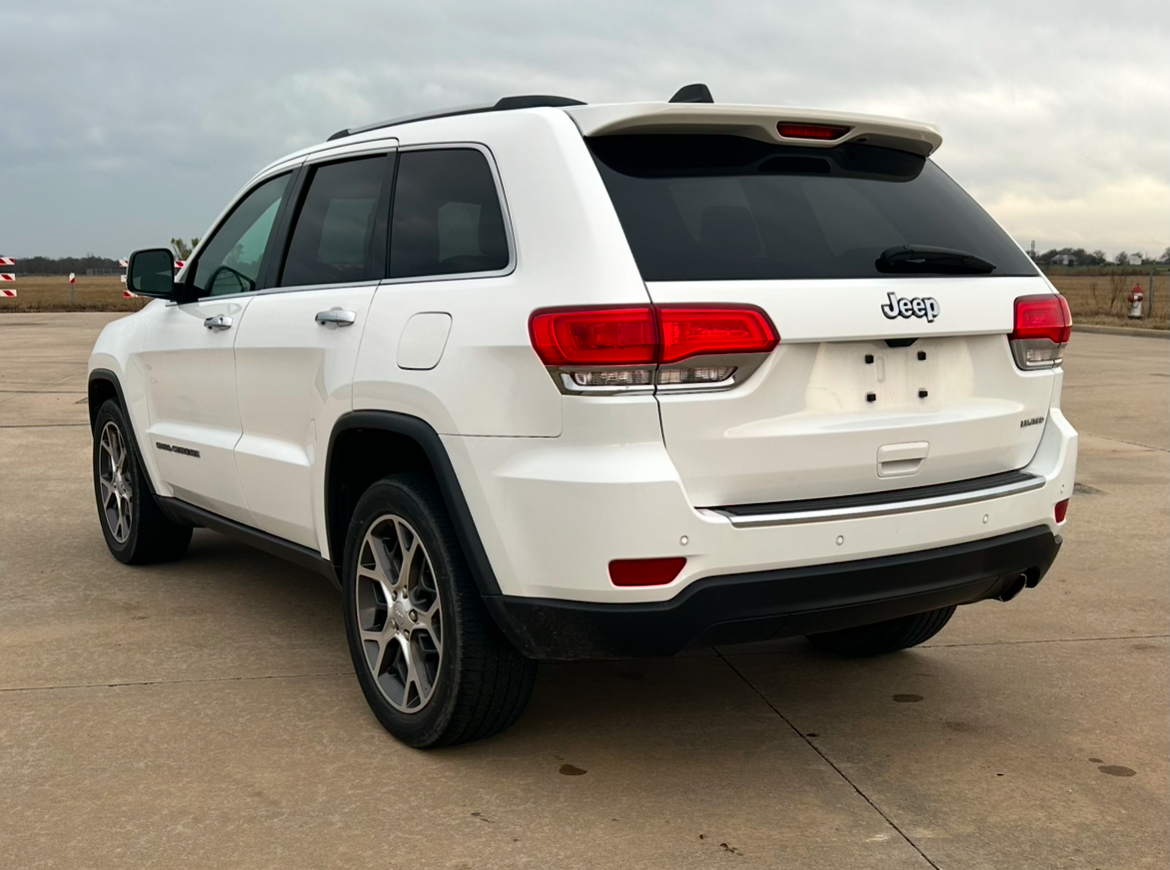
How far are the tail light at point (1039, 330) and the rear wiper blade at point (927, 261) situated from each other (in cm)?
18

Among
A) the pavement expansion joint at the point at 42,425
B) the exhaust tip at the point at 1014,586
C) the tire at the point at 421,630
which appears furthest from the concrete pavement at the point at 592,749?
the pavement expansion joint at the point at 42,425

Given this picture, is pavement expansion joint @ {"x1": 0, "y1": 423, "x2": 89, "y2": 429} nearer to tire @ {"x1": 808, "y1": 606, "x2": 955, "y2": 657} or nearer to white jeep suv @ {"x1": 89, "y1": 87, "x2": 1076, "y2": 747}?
white jeep suv @ {"x1": 89, "y1": 87, "x2": 1076, "y2": 747}

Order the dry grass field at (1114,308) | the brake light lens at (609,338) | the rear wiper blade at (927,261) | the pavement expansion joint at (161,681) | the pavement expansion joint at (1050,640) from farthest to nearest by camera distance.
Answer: the dry grass field at (1114,308) → the pavement expansion joint at (1050,640) → the pavement expansion joint at (161,681) → the rear wiper blade at (927,261) → the brake light lens at (609,338)

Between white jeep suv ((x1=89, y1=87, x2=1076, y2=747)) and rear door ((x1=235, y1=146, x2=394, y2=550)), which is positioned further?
rear door ((x1=235, y1=146, x2=394, y2=550))

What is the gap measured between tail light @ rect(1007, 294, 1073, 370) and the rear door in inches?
75.0

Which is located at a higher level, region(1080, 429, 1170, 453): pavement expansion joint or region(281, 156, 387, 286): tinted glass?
region(281, 156, 387, 286): tinted glass

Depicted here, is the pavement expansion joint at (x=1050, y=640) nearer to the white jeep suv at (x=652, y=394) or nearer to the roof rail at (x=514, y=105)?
the white jeep suv at (x=652, y=394)

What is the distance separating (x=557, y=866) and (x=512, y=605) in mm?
648

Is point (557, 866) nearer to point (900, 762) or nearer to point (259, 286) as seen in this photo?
point (900, 762)

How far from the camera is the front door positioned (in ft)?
15.8

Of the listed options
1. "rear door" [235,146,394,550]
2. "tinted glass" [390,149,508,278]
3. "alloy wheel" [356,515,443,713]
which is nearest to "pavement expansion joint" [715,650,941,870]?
"alloy wheel" [356,515,443,713]

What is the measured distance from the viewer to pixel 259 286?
15.5 ft

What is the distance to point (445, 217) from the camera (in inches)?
150

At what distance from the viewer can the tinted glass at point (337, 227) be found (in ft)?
13.7
